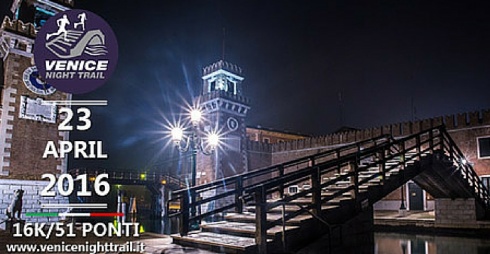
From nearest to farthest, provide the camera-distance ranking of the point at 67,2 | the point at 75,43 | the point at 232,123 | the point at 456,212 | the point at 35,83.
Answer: the point at 75,43 < the point at 456,212 < the point at 35,83 < the point at 67,2 < the point at 232,123

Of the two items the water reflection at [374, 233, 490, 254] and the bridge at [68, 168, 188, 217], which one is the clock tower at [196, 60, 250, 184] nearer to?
the bridge at [68, 168, 188, 217]

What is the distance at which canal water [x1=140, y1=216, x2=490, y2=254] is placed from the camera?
5754 mm

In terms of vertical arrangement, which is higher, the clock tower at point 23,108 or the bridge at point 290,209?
the clock tower at point 23,108

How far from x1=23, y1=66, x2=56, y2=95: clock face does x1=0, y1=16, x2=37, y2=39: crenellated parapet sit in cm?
133

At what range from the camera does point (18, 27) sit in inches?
528

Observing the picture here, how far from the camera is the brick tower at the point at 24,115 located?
492 inches

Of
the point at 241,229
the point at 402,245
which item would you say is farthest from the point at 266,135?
the point at 241,229

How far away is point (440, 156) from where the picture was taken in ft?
31.5

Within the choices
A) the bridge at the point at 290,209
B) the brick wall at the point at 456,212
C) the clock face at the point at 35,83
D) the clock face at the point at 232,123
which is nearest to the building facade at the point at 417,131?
the clock face at the point at 232,123

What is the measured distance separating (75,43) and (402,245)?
33.8 ft

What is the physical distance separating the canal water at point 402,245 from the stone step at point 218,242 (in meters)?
0.95

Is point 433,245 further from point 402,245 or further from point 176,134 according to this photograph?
point 176,134

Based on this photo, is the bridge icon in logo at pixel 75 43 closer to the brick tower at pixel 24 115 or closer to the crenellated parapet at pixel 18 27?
the brick tower at pixel 24 115

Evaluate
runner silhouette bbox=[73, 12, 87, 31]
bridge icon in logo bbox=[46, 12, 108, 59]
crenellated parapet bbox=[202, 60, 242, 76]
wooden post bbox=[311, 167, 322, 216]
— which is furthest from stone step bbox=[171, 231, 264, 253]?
crenellated parapet bbox=[202, 60, 242, 76]
